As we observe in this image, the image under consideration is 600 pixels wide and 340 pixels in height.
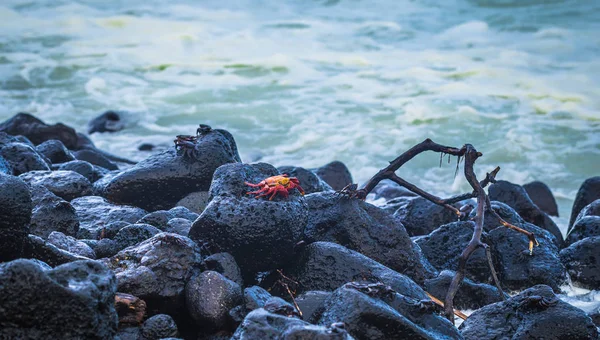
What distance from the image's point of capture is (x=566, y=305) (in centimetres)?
448

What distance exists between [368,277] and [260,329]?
1433 millimetres

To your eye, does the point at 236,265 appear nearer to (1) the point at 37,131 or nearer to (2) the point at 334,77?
(1) the point at 37,131

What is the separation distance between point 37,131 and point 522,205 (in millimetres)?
7057

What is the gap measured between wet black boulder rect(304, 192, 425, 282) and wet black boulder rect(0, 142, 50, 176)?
3178mm

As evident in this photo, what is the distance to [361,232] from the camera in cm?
542

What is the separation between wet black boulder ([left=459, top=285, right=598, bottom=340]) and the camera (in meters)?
4.36

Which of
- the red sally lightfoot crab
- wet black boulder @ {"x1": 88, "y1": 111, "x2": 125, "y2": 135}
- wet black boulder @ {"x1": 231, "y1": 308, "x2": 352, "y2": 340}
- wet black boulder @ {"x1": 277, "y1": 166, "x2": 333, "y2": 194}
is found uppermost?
the red sally lightfoot crab

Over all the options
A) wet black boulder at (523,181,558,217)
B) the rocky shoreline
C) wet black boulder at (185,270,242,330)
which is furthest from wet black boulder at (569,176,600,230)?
wet black boulder at (185,270,242,330)

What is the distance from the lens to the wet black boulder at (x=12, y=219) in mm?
4023

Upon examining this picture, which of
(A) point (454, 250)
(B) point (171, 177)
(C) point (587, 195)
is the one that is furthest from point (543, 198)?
(B) point (171, 177)

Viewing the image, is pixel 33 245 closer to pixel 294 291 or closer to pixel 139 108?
pixel 294 291

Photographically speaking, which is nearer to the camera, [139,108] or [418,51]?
[139,108]

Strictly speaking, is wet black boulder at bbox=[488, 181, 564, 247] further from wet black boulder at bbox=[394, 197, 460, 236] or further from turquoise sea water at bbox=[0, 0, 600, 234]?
turquoise sea water at bbox=[0, 0, 600, 234]

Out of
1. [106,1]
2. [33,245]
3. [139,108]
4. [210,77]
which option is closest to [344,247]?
[33,245]
